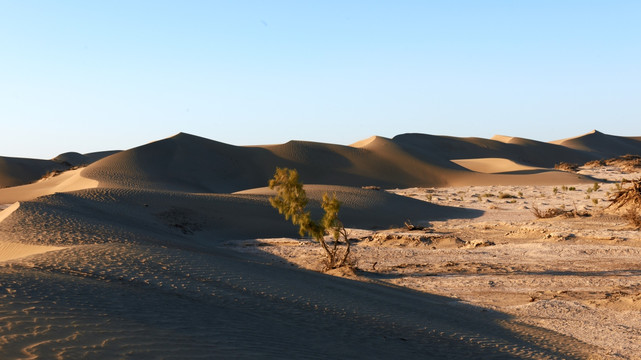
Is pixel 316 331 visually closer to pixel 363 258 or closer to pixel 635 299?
pixel 635 299

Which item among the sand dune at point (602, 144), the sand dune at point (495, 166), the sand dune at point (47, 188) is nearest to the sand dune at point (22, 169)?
the sand dune at point (47, 188)

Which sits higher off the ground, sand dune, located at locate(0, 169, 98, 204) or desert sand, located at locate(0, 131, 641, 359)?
sand dune, located at locate(0, 169, 98, 204)

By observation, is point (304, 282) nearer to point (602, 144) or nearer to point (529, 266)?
point (529, 266)

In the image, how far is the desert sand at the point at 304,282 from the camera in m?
6.53

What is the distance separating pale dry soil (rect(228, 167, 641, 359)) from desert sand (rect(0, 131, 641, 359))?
0.20ft

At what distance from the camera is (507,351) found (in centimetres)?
828

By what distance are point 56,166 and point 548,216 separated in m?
78.1

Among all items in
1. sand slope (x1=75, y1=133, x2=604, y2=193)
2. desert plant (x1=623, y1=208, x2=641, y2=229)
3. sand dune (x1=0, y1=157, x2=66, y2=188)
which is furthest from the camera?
sand dune (x1=0, y1=157, x2=66, y2=188)

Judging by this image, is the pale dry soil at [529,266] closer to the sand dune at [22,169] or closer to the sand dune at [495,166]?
the sand dune at [495,166]

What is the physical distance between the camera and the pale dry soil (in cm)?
1079

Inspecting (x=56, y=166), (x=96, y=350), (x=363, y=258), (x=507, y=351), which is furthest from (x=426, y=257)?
(x=56, y=166)

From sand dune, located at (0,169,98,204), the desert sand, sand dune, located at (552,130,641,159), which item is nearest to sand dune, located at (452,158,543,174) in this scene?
the desert sand

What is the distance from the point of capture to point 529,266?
53.8 ft

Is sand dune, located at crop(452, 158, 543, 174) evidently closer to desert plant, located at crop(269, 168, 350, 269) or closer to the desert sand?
the desert sand
